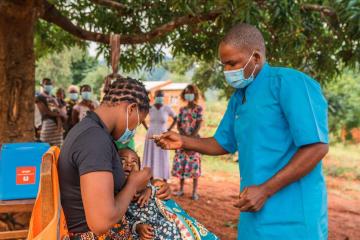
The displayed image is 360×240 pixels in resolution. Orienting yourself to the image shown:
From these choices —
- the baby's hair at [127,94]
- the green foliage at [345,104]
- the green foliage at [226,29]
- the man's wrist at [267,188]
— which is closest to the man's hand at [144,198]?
the baby's hair at [127,94]

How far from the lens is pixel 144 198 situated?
6.84 feet

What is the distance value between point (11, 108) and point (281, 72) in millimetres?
3001

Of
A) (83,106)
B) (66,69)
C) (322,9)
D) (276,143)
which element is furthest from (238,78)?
(66,69)

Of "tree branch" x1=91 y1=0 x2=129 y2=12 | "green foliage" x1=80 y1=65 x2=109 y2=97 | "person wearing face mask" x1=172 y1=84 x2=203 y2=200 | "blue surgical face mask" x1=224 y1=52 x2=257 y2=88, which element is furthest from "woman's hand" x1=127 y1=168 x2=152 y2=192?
"green foliage" x1=80 y1=65 x2=109 y2=97

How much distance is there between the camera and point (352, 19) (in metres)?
3.32

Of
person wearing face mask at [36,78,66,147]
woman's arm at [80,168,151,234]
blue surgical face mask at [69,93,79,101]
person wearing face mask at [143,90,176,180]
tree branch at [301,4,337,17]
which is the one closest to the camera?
woman's arm at [80,168,151,234]

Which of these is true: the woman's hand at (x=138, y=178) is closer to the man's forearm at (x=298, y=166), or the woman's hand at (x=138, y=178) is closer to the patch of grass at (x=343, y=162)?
→ the man's forearm at (x=298, y=166)

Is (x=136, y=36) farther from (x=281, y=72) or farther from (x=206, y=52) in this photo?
(x=281, y=72)

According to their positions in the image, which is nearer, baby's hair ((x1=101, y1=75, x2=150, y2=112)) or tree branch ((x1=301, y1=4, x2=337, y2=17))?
baby's hair ((x1=101, y1=75, x2=150, y2=112))

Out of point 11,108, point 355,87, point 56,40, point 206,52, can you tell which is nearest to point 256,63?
point 11,108

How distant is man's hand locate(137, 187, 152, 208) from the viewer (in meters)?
2.08

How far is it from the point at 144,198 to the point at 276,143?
0.72 meters

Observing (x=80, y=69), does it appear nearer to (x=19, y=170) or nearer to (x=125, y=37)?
(x=125, y=37)

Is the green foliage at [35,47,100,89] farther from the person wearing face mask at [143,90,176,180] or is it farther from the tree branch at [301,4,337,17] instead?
the tree branch at [301,4,337,17]
